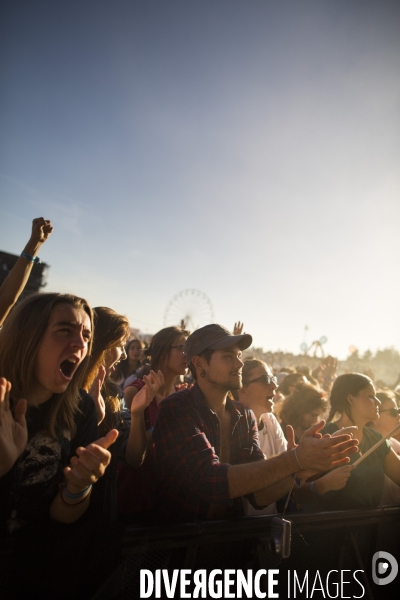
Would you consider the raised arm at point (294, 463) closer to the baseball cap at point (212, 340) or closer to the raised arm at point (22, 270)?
the baseball cap at point (212, 340)

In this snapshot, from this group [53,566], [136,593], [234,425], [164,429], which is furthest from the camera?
[234,425]

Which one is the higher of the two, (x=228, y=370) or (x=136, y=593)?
(x=228, y=370)

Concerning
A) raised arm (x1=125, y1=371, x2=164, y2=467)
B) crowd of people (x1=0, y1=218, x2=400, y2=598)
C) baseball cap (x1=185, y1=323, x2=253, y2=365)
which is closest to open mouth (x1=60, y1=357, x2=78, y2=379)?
crowd of people (x1=0, y1=218, x2=400, y2=598)

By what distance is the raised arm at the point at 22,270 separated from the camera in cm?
224

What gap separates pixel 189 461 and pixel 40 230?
77.2 inches

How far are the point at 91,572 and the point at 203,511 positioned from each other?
29.7 inches

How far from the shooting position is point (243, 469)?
194 cm

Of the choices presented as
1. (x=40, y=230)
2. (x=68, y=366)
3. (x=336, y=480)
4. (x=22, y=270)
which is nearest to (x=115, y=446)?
(x=68, y=366)

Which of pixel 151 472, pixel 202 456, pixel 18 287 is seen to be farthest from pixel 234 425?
pixel 18 287

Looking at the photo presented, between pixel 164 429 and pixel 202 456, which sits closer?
pixel 202 456

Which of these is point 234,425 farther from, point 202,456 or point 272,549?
point 272,549

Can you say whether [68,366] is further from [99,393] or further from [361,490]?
[361,490]

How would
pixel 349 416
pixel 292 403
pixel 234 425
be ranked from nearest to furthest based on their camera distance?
1. pixel 234 425
2. pixel 349 416
3. pixel 292 403

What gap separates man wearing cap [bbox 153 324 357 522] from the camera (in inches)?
74.7
